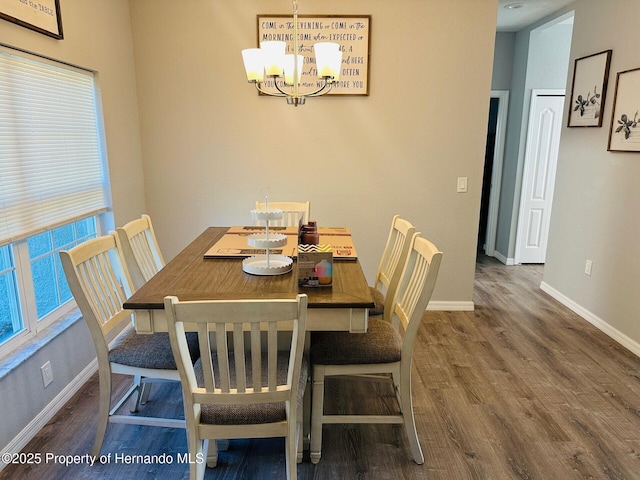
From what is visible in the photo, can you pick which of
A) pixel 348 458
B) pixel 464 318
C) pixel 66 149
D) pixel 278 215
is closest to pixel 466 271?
pixel 464 318

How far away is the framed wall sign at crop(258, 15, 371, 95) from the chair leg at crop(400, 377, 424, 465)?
7.37 ft

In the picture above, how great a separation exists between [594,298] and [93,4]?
4196 millimetres

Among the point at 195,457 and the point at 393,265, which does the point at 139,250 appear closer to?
the point at 195,457

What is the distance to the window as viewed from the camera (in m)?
1.98

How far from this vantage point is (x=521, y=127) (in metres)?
4.79

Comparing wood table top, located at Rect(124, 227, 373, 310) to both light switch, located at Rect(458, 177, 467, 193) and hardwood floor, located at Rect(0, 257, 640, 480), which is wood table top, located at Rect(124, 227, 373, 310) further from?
light switch, located at Rect(458, 177, 467, 193)

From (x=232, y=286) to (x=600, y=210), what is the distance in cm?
307

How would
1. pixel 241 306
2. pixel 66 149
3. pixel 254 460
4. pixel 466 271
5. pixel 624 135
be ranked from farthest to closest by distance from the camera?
pixel 466 271 → pixel 624 135 → pixel 66 149 → pixel 254 460 → pixel 241 306

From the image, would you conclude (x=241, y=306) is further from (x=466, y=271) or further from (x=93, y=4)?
(x=466, y=271)

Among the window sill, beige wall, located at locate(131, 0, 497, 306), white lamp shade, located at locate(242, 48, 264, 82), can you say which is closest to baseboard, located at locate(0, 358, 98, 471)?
the window sill

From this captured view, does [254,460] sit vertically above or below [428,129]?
below

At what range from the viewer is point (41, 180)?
2.20m

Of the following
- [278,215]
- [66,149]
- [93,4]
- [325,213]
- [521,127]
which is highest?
[93,4]

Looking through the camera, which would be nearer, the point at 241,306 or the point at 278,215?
the point at 241,306
